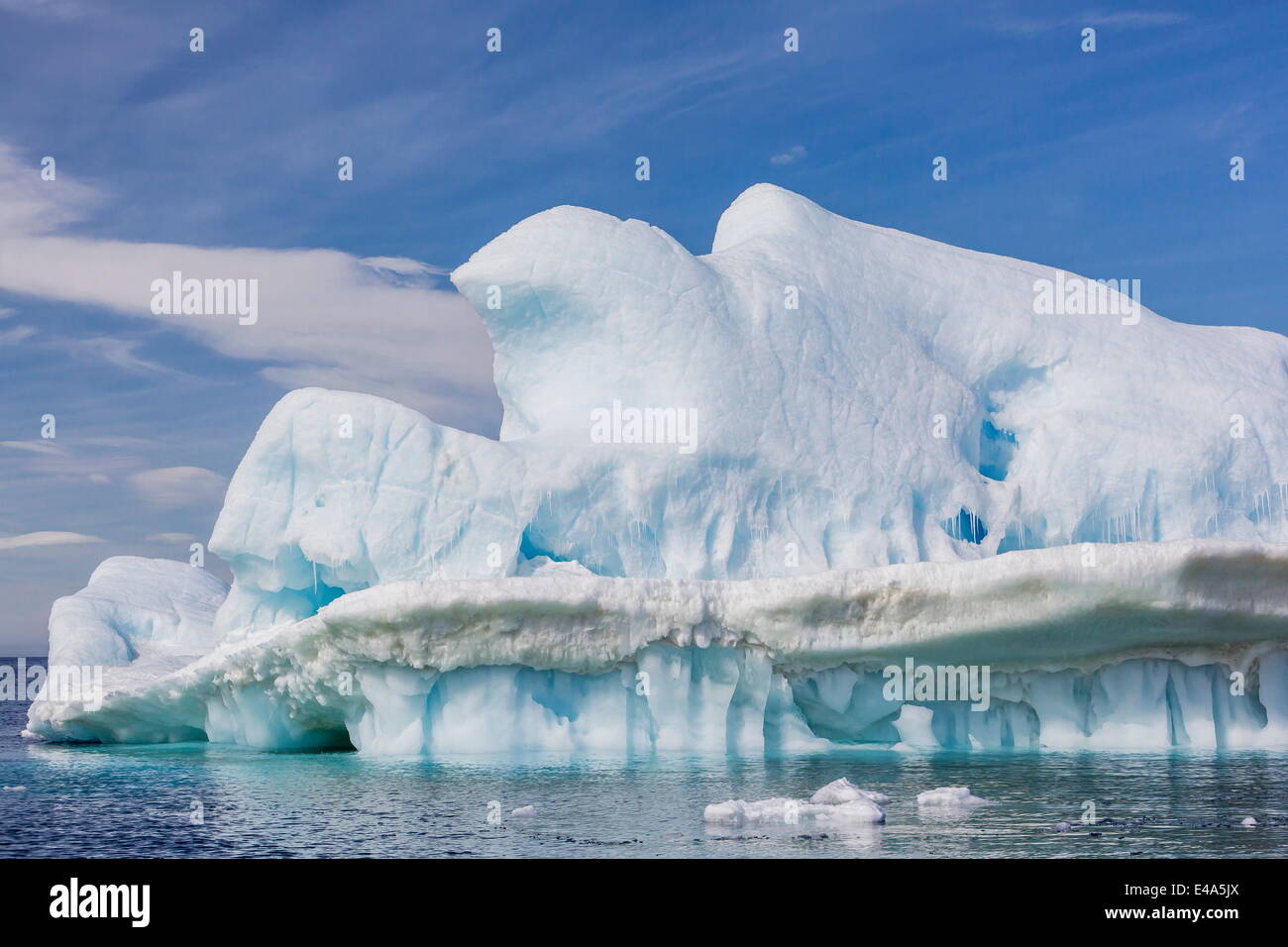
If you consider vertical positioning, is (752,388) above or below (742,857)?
above

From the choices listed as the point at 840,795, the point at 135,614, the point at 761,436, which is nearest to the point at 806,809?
the point at 840,795

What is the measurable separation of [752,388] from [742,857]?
48.1 ft

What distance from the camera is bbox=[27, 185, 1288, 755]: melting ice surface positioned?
19.4 m

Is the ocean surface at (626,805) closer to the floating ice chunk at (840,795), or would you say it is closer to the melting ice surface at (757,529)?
the floating ice chunk at (840,795)

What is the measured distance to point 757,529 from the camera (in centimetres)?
2358

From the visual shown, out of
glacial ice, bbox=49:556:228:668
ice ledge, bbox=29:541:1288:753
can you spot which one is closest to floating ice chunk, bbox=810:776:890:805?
ice ledge, bbox=29:541:1288:753

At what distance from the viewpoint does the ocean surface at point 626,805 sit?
37.6 ft

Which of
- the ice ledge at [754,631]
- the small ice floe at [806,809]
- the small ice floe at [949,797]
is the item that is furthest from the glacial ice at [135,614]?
the small ice floe at [949,797]

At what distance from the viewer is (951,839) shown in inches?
454

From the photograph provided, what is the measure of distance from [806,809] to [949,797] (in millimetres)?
1485
